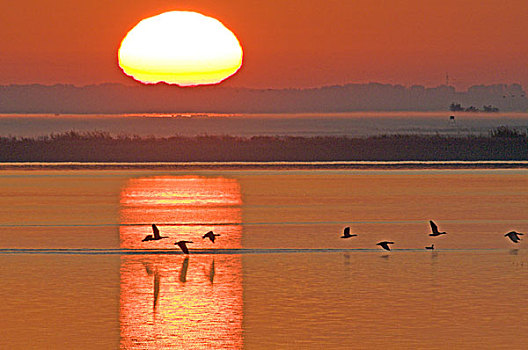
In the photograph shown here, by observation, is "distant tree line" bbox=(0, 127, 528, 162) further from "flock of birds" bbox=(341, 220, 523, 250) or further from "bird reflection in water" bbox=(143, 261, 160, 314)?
"bird reflection in water" bbox=(143, 261, 160, 314)

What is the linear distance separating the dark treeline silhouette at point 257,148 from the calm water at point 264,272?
2743 cm

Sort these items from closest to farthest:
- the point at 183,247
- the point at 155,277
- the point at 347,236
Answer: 1. the point at 155,277
2. the point at 183,247
3. the point at 347,236

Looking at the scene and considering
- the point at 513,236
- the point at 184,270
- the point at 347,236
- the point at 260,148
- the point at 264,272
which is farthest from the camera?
the point at 260,148

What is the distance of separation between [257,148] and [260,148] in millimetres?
161

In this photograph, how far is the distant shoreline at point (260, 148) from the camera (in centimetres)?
5725

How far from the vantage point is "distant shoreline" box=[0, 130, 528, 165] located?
5725 centimetres

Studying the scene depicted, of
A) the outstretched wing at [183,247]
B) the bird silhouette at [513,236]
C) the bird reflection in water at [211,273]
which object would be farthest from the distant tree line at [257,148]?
the bird reflection in water at [211,273]

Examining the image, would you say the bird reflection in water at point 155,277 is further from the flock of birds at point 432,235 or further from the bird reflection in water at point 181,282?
the flock of birds at point 432,235

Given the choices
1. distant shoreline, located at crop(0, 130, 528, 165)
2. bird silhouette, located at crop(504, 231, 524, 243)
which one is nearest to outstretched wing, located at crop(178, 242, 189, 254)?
bird silhouette, located at crop(504, 231, 524, 243)

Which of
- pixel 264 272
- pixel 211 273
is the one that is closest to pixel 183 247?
pixel 211 273

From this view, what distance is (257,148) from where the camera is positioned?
6069 centimetres

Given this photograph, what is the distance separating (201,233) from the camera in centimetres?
2058

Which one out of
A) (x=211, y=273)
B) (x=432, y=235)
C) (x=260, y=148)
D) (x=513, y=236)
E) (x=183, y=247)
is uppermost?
(x=260, y=148)

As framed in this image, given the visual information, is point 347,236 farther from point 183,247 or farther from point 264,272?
point 264,272
